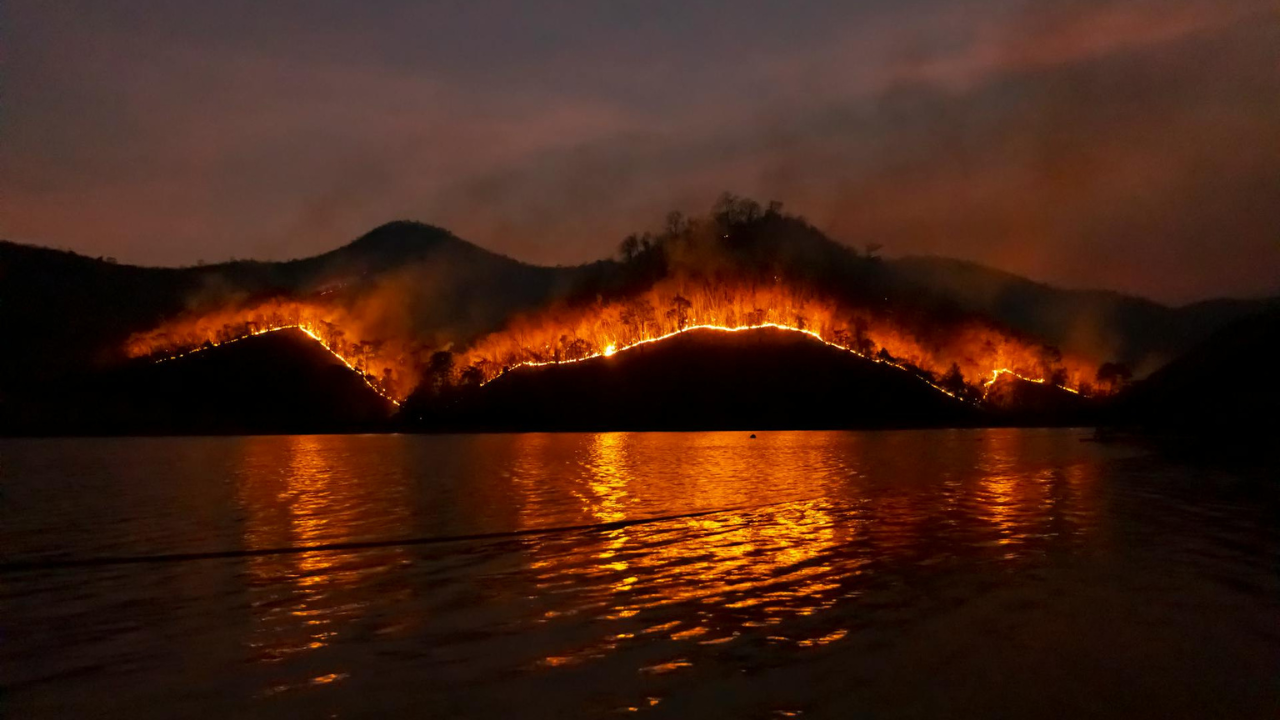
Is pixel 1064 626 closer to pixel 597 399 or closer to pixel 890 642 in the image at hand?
pixel 890 642

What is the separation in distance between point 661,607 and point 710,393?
285 feet

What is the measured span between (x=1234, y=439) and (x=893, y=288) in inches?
3677

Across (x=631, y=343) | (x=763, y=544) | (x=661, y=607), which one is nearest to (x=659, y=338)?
(x=631, y=343)

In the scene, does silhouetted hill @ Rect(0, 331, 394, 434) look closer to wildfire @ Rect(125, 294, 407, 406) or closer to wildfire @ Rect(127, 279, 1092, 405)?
wildfire @ Rect(125, 294, 407, 406)

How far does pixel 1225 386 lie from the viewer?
47.6 meters

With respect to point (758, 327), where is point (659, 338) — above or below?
below

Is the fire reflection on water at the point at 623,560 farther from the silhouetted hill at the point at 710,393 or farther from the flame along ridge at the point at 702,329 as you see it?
the flame along ridge at the point at 702,329

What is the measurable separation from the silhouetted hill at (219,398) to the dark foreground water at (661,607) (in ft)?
252

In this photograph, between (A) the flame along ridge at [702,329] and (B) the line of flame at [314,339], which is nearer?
(A) the flame along ridge at [702,329]

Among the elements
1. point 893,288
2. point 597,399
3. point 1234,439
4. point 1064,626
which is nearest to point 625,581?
point 1064,626

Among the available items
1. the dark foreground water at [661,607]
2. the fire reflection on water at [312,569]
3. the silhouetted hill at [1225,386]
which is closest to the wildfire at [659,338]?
the silhouetted hill at [1225,386]

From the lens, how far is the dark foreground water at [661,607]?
7.95m

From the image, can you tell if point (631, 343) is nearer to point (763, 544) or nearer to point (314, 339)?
point (314, 339)

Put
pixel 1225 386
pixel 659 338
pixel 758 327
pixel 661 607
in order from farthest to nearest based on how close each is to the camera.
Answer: pixel 659 338 → pixel 758 327 → pixel 1225 386 → pixel 661 607
